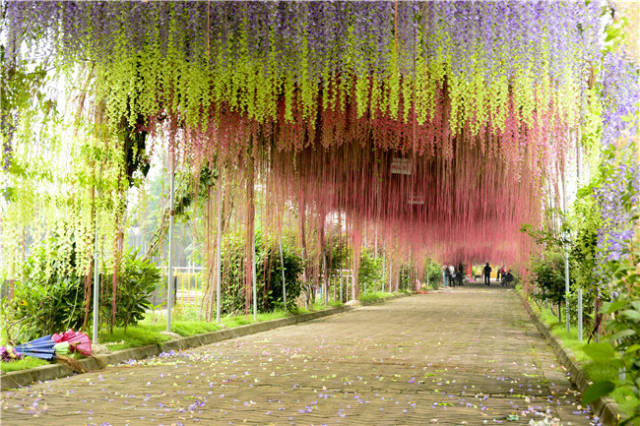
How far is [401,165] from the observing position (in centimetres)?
780

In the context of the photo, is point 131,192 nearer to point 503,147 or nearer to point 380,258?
point 503,147

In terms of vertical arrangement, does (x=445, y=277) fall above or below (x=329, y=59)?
below

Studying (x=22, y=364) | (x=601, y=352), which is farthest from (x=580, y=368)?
(x=22, y=364)

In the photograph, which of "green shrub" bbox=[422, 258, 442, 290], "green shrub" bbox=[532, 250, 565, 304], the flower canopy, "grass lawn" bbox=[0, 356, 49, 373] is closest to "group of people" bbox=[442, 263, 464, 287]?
"green shrub" bbox=[422, 258, 442, 290]

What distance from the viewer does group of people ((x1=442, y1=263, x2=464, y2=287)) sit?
Answer: 56.8 m

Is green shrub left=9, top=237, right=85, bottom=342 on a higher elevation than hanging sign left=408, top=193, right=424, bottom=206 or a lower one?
lower

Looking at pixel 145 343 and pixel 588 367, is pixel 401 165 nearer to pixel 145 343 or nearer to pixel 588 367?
pixel 588 367

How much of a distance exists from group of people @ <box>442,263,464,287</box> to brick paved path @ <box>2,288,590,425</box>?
46.6 meters

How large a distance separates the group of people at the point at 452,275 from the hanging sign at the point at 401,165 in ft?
163

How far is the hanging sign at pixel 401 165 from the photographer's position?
772cm

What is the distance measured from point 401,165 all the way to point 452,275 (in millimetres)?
50590

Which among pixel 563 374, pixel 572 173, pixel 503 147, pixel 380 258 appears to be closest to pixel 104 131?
pixel 503 147

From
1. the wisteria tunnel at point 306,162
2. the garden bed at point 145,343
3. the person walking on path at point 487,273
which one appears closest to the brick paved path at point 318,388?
the wisteria tunnel at point 306,162

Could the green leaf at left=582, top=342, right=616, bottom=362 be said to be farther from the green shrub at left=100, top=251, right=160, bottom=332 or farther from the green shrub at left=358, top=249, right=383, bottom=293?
the green shrub at left=358, top=249, right=383, bottom=293
